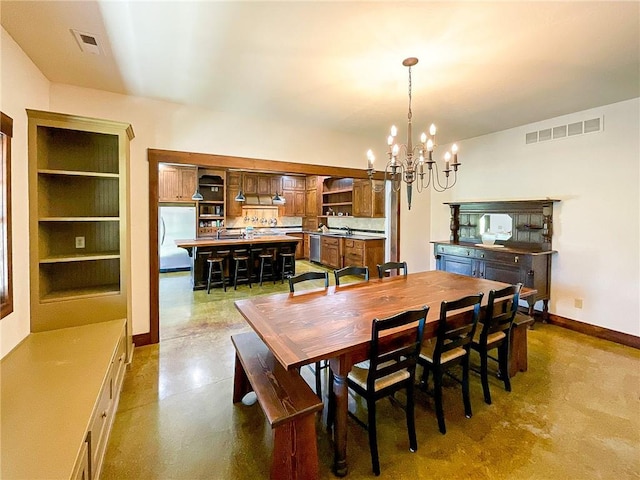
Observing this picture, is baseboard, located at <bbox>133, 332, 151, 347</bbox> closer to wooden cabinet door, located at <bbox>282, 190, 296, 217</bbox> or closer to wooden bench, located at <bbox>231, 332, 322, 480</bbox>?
wooden bench, located at <bbox>231, 332, 322, 480</bbox>

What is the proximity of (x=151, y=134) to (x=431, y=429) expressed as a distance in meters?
3.74

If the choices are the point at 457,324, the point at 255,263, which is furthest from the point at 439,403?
the point at 255,263

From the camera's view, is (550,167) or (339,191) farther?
(339,191)

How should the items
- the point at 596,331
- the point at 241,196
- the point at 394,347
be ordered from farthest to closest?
the point at 241,196, the point at 596,331, the point at 394,347

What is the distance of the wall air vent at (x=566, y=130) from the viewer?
357cm

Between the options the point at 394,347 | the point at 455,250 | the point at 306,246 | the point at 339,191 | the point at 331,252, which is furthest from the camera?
the point at 306,246

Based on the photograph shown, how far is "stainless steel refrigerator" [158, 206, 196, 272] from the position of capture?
7.03 meters

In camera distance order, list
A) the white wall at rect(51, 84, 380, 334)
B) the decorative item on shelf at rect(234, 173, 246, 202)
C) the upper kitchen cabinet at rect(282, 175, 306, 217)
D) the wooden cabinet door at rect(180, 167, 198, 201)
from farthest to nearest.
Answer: the upper kitchen cabinet at rect(282, 175, 306, 217)
the decorative item on shelf at rect(234, 173, 246, 202)
the wooden cabinet door at rect(180, 167, 198, 201)
the white wall at rect(51, 84, 380, 334)

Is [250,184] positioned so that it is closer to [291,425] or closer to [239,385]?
[239,385]

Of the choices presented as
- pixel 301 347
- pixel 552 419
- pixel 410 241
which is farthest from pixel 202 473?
pixel 410 241

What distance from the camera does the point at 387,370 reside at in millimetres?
1778

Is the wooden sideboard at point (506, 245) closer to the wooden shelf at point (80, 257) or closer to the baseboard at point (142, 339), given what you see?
the baseboard at point (142, 339)

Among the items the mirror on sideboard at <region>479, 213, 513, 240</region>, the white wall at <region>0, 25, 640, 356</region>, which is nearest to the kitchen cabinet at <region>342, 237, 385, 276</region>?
the mirror on sideboard at <region>479, 213, 513, 240</region>

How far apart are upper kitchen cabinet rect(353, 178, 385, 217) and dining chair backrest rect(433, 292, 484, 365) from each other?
4.51 m
